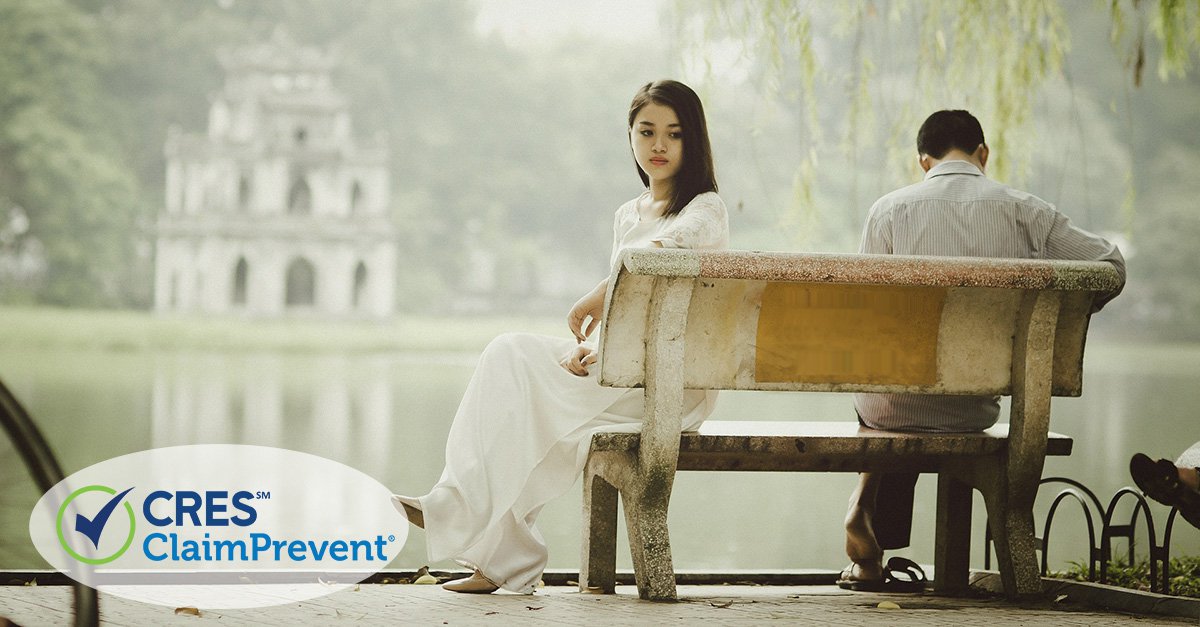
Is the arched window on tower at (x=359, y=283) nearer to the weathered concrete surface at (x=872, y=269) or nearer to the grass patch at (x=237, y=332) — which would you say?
the grass patch at (x=237, y=332)

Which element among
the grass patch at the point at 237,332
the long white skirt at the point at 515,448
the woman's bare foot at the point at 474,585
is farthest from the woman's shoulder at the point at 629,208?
the grass patch at the point at 237,332

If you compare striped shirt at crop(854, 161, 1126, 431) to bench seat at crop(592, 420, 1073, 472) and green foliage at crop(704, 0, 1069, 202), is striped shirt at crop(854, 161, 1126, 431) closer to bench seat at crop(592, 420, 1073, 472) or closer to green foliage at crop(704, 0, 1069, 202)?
bench seat at crop(592, 420, 1073, 472)

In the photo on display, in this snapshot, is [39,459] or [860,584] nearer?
[39,459]

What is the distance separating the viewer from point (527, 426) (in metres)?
2.38

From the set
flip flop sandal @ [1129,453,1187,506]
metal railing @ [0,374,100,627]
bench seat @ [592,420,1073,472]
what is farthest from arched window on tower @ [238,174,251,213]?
metal railing @ [0,374,100,627]

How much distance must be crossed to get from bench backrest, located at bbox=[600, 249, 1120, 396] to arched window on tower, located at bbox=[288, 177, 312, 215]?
2888 cm

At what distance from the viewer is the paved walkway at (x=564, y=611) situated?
198 centimetres

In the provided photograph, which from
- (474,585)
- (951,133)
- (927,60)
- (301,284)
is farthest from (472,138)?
(474,585)

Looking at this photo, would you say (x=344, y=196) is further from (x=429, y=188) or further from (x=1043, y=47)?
(x=1043, y=47)

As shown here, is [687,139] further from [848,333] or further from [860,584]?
[860,584]

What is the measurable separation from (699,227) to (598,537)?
601mm

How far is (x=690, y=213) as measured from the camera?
2.45 meters

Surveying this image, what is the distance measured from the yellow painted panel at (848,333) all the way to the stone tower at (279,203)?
27.9 metres

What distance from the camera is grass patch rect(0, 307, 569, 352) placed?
27.9 meters
